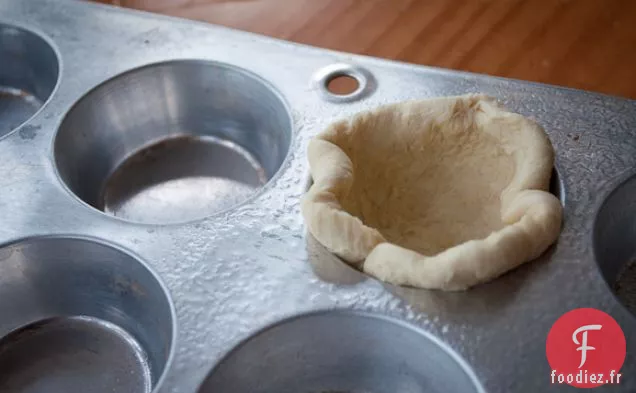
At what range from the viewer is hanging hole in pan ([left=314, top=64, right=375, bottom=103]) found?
1.12m

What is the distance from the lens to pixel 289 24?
143 cm

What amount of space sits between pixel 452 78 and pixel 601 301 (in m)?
0.46

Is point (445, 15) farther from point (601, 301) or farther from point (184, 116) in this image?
point (601, 301)

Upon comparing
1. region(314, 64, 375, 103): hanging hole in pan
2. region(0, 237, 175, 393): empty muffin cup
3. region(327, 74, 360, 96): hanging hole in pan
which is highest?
region(314, 64, 375, 103): hanging hole in pan

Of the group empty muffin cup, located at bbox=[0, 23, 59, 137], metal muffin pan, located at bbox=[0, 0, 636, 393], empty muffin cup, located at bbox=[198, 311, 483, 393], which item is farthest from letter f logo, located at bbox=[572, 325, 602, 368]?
empty muffin cup, located at bbox=[0, 23, 59, 137]

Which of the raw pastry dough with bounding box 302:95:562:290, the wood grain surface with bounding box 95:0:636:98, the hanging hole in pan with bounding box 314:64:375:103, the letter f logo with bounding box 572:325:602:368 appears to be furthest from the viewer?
the wood grain surface with bounding box 95:0:636:98

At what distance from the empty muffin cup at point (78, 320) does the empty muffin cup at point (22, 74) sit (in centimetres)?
45

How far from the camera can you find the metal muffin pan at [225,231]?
0.84 m

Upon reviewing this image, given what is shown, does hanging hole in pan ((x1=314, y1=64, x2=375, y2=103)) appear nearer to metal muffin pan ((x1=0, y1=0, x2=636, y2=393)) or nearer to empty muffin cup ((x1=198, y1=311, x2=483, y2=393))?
metal muffin pan ((x1=0, y1=0, x2=636, y2=393))

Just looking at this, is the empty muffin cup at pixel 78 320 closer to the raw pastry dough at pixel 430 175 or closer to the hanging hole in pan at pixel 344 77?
the raw pastry dough at pixel 430 175

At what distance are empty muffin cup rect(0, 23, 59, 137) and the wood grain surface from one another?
0.28 metres

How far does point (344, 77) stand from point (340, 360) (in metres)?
0.52

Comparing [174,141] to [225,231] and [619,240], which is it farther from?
[619,240]

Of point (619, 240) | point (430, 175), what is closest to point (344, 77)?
point (430, 175)
